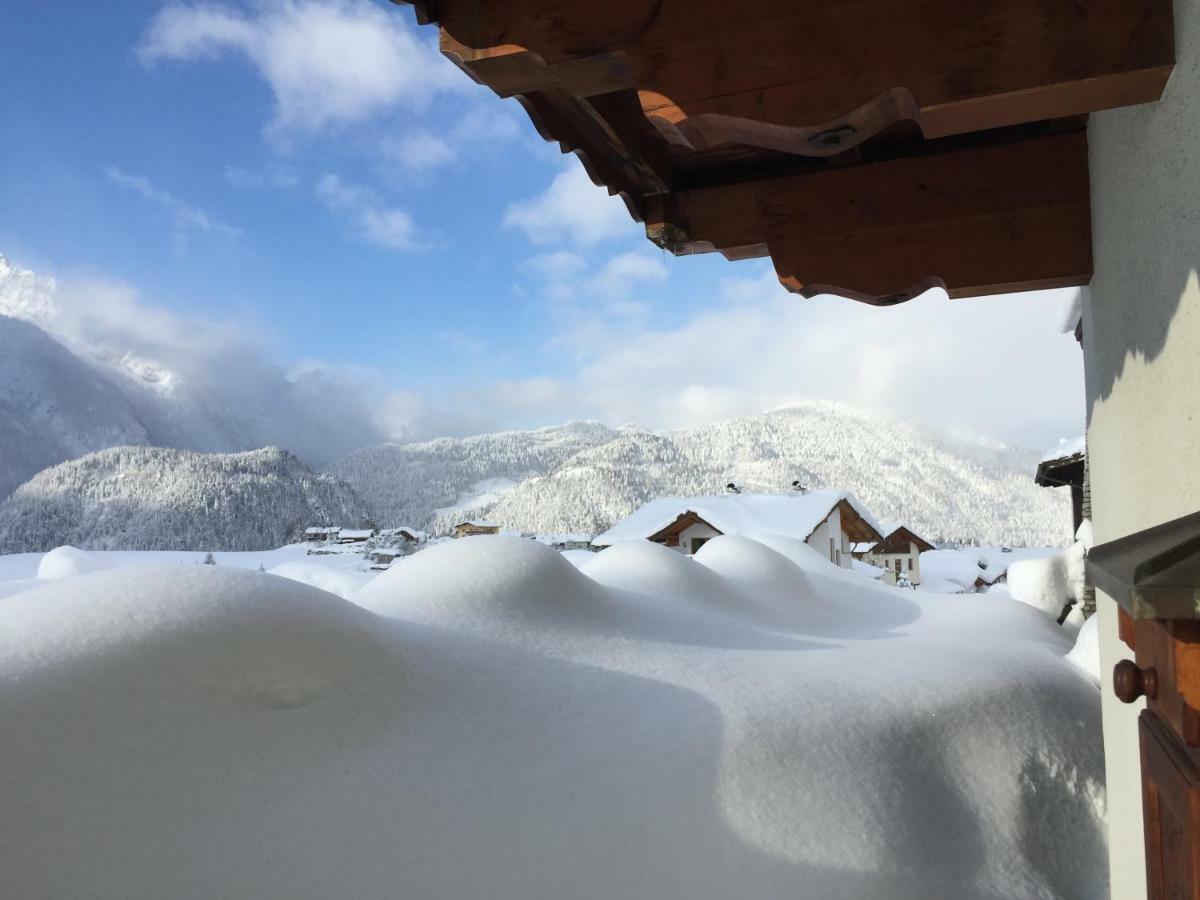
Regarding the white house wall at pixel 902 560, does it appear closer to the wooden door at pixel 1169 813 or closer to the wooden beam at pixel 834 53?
the wooden door at pixel 1169 813

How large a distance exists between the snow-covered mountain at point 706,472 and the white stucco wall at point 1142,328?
122 feet

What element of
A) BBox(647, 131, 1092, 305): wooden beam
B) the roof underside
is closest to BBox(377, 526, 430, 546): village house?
BBox(647, 131, 1092, 305): wooden beam

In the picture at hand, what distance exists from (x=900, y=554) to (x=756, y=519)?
5.56 meters

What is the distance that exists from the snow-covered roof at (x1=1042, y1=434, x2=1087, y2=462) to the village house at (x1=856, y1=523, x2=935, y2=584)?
10.3 m

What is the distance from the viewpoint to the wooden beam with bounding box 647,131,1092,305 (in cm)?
222

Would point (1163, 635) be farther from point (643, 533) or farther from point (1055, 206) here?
point (643, 533)

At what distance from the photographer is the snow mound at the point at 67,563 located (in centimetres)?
1152

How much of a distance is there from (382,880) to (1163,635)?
213 centimetres

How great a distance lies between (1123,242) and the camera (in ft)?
5.77

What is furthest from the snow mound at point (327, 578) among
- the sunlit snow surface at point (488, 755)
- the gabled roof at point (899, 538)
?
the gabled roof at point (899, 538)

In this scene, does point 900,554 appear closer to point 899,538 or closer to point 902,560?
point 902,560

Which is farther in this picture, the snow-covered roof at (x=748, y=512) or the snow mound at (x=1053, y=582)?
the snow-covered roof at (x=748, y=512)

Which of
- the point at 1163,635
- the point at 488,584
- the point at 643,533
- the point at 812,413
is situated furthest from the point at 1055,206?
the point at 812,413

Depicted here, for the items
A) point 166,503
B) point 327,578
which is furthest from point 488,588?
point 166,503
